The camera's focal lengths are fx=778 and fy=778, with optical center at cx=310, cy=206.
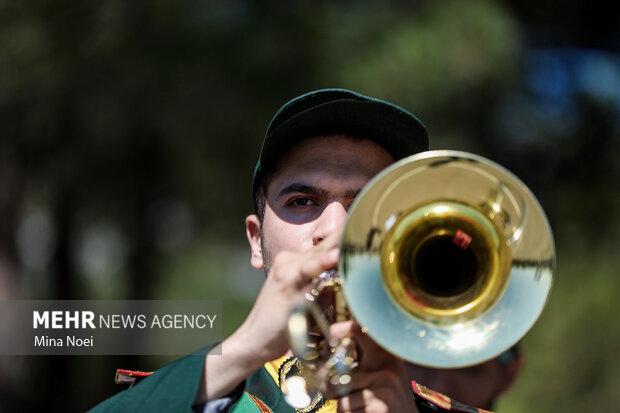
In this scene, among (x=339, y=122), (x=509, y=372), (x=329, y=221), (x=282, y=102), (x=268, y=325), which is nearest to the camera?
(x=268, y=325)

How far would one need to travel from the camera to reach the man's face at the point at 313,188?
218cm

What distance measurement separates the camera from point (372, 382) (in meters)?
1.89

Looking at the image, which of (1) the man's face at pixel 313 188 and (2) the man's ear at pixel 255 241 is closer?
(1) the man's face at pixel 313 188

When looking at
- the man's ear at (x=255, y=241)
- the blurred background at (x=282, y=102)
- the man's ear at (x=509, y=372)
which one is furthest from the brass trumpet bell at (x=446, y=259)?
the blurred background at (x=282, y=102)

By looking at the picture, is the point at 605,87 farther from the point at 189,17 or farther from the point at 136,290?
the point at 136,290

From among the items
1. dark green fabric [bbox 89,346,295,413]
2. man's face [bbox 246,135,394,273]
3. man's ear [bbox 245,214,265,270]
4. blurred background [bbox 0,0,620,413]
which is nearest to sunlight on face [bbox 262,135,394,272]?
man's face [bbox 246,135,394,273]

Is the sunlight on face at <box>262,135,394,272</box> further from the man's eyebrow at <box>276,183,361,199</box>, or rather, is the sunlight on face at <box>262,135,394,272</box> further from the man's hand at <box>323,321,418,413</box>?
the man's hand at <box>323,321,418,413</box>

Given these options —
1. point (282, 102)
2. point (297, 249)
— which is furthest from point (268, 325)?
point (282, 102)

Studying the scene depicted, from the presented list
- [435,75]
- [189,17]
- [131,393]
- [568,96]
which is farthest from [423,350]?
[568,96]

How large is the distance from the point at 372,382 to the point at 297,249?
454 millimetres

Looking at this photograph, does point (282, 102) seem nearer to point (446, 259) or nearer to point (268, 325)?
point (446, 259)

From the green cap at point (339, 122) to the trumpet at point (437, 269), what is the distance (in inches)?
20.3

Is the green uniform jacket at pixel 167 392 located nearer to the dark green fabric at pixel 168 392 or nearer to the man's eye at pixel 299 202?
the dark green fabric at pixel 168 392

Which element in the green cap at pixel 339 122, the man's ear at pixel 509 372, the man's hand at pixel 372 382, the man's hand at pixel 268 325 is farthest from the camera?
the man's ear at pixel 509 372
